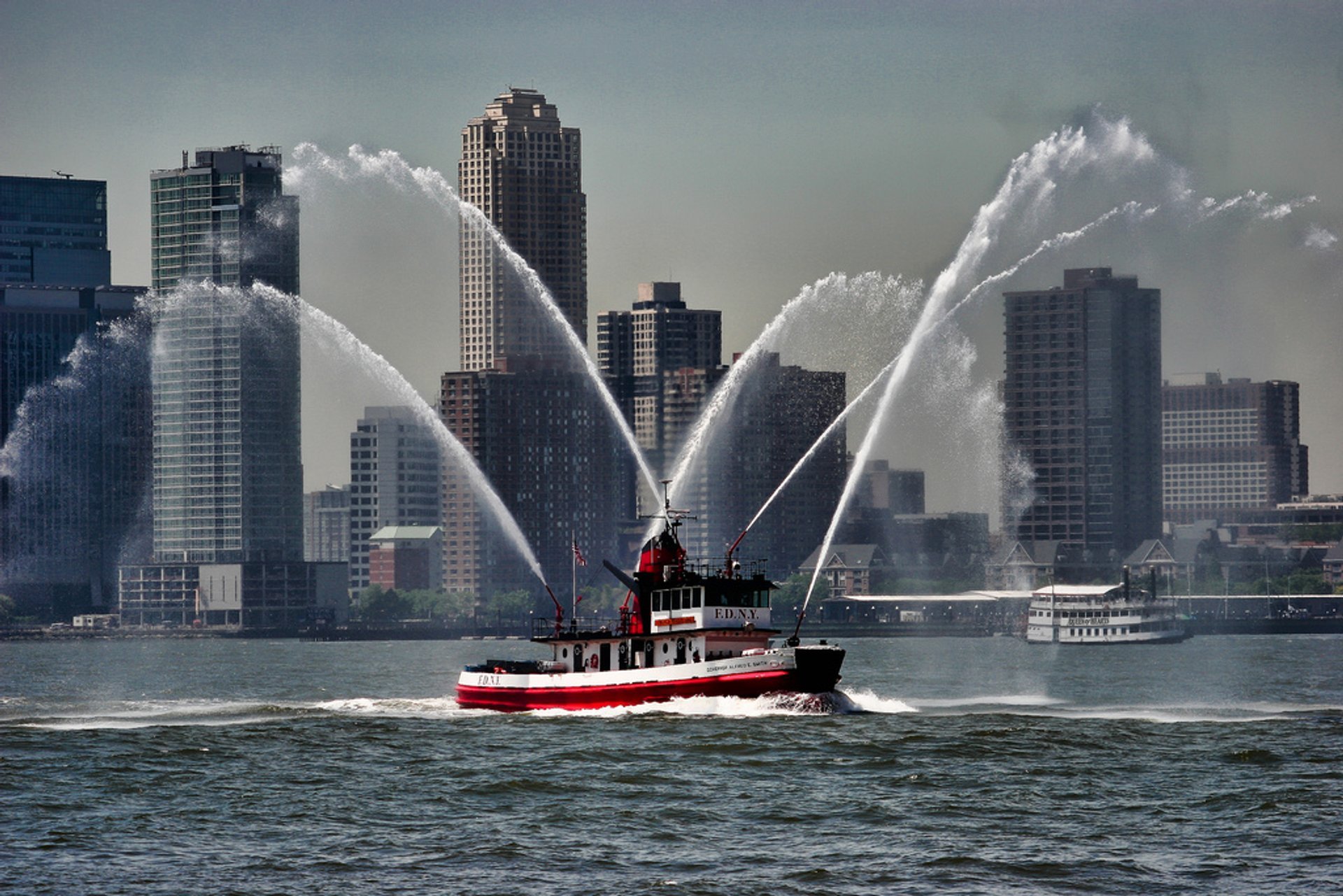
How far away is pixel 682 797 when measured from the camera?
6059 cm

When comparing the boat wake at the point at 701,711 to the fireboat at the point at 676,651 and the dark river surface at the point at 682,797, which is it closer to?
the dark river surface at the point at 682,797

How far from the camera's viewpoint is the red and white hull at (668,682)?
7919 centimetres

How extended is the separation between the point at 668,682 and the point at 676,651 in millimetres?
1388

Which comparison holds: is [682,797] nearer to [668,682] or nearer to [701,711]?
[701,711]

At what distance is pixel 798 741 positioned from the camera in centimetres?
7256

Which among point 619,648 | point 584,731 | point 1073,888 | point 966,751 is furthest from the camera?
point 619,648

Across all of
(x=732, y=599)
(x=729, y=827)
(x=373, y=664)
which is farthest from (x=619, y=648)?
(x=373, y=664)

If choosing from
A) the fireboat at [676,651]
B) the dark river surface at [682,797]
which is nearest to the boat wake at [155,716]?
the dark river surface at [682,797]

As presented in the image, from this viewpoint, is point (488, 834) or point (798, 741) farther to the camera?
point (798, 741)

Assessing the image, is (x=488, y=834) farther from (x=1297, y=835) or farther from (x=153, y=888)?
(x=1297, y=835)

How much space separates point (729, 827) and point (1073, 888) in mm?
10929

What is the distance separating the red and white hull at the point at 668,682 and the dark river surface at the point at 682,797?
70cm

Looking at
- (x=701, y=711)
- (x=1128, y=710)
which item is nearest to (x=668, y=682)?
(x=701, y=711)

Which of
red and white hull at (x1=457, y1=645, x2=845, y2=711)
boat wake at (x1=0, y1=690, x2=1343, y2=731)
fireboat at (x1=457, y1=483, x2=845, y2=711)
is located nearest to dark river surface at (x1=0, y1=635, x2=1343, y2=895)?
boat wake at (x1=0, y1=690, x2=1343, y2=731)
